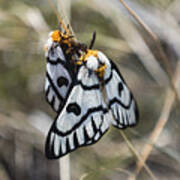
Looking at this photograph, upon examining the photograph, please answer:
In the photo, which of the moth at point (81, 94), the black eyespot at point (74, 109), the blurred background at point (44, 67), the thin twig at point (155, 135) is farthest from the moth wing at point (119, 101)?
the blurred background at point (44, 67)

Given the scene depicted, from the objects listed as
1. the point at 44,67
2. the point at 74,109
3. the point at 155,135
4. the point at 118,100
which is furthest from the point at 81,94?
the point at 44,67

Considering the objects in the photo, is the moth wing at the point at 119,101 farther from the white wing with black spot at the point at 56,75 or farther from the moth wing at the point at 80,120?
the white wing with black spot at the point at 56,75

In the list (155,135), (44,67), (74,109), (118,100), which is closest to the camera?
(74,109)

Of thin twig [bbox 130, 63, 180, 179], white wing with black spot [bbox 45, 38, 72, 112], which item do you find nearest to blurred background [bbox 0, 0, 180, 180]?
thin twig [bbox 130, 63, 180, 179]

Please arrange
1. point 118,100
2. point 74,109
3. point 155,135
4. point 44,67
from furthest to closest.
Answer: point 44,67 < point 155,135 < point 118,100 < point 74,109

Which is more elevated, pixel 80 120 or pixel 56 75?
pixel 56 75

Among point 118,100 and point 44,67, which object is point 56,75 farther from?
point 44,67

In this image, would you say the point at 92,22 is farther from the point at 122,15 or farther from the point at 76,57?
the point at 76,57
